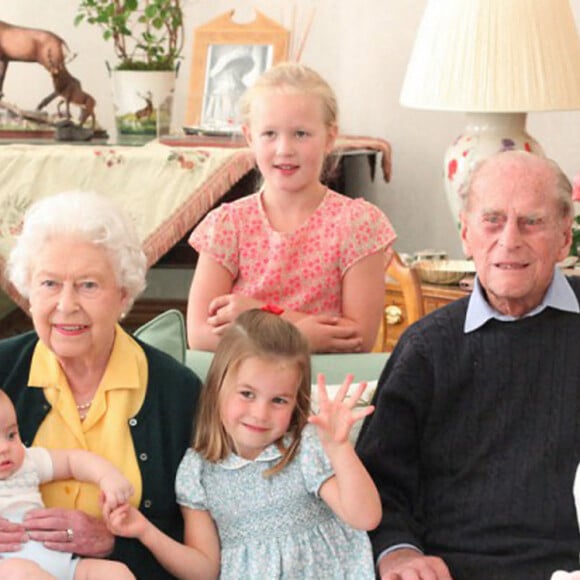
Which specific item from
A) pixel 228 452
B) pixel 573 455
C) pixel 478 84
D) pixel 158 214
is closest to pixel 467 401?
pixel 573 455

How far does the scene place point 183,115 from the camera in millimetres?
4852

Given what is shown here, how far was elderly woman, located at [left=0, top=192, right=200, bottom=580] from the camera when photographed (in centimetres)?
197

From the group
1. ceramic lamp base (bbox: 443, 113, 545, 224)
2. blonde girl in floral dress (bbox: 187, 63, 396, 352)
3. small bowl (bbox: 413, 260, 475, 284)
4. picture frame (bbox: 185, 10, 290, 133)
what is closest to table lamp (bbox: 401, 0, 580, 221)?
ceramic lamp base (bbox: 443, 113, 545, 224)

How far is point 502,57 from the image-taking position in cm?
324

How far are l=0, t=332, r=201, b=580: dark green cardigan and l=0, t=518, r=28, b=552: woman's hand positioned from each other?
140 millimetres

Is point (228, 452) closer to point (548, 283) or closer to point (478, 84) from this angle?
point (548, 283)

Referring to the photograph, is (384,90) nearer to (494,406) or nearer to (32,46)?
(32,46)

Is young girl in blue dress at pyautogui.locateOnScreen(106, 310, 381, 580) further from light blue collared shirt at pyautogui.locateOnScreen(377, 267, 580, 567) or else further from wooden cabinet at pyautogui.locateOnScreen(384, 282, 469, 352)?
wooden cabinet at pyautogui.locateOnScreen(384, 282, 469, 352)

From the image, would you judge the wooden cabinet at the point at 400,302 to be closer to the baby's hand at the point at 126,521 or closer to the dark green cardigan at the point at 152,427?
the dark green cardigan at the point at 152,427

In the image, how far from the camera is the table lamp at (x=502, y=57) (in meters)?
3.24

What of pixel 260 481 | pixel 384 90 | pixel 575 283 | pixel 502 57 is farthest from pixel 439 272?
pixel 260 481

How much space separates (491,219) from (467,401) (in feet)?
0.96

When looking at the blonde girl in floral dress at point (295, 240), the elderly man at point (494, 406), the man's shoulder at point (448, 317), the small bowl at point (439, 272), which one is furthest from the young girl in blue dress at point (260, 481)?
the small bowl at point (439, 272)

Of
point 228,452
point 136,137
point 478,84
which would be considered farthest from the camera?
point 136,137
